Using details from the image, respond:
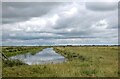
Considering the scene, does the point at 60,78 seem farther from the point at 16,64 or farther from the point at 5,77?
the point at 16,64

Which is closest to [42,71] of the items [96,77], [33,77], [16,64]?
[33,77]

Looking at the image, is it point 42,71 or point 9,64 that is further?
point 9,64

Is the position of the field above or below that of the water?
above

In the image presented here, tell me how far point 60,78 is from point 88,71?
346 cm

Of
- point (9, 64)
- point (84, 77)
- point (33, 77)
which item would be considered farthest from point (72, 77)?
point (9, 64)

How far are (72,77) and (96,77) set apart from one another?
55.5 inches

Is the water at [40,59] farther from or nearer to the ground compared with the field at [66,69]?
nearer to the ground

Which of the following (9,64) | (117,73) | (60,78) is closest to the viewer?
(60,78)

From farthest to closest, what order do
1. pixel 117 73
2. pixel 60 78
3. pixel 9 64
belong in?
pixel 9 64, pixel 117 73, pixel 60 78

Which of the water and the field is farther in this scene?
the water

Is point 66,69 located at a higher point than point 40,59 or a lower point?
higher

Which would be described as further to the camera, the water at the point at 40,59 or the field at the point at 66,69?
the water at the point at 40,59

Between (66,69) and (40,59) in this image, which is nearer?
(66,69)

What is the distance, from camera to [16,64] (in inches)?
931
